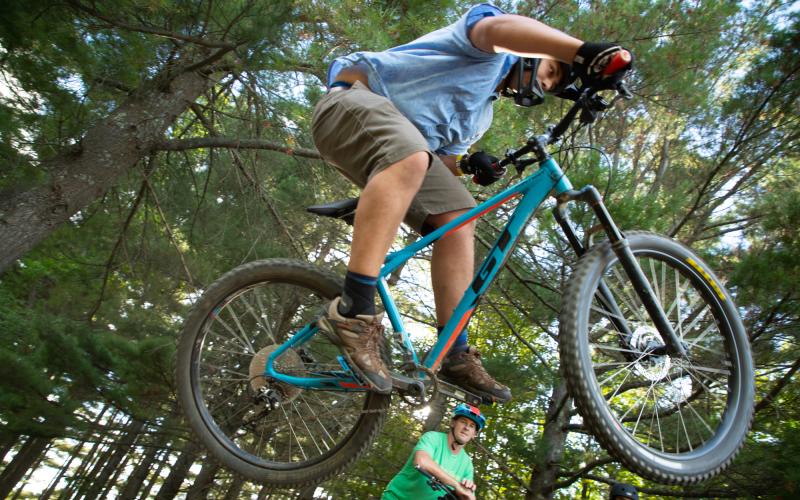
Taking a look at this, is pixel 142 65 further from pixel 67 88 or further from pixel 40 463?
pixel 40 463

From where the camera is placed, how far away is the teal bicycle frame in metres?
1.86

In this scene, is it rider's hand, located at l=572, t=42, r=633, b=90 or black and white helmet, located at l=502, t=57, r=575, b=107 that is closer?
rider's hand, located at l=572, t=42, r=633, b=90

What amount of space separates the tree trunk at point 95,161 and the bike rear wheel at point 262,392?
7.22 ft

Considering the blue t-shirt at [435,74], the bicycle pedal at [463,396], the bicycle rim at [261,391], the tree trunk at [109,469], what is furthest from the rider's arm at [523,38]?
the tree trunk at [109,469]

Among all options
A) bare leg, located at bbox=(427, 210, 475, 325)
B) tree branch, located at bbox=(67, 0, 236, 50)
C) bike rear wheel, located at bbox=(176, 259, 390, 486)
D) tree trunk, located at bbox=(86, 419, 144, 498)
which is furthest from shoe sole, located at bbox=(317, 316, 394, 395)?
tree trunk, located at bbox=(86, 419, 144, 498)

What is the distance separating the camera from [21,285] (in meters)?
9.96

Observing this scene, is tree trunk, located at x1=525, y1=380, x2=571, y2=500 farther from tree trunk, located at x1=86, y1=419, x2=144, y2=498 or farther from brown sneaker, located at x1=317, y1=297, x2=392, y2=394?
tree trunk, located at x1=86, y1=419, x2=144, y2=498

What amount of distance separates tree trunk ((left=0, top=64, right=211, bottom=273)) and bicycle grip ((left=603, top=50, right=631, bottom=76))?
10.5 ft

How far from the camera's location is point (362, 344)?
1.79 metres

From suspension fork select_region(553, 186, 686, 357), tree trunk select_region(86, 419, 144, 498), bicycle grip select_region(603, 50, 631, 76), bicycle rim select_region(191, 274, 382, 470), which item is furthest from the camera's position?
tree trunk select_region(86, 419, 144, 498)

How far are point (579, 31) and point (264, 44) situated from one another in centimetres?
223

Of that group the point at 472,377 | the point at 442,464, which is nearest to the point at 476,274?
the point at 472,377

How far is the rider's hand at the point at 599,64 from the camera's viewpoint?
1548 mm

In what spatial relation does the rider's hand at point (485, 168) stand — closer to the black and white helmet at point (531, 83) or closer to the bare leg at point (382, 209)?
the black and white helmet at point (531, 83)
